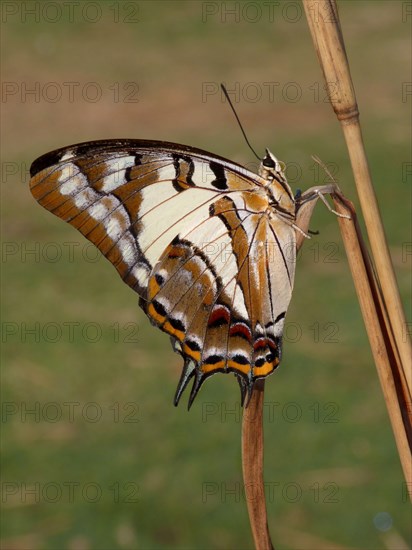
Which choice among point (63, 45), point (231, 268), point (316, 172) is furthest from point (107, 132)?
point (231, 268)

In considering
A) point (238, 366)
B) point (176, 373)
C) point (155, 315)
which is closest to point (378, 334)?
point (238, 366)

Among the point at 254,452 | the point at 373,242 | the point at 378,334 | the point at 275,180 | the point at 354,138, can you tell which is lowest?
the point at 254,452

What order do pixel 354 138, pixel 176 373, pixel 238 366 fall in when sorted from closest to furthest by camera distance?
pixel 354 138, pixel 238 366, pixel 176 373

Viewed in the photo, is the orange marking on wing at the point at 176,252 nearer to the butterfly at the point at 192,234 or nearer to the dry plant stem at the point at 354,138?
the butterfly at the point at 192,234

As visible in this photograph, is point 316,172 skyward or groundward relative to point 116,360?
skyward

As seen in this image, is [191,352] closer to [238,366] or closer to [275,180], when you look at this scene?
[238,366]

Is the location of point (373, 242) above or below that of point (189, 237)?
below

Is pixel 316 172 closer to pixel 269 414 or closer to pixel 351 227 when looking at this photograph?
pixel 269 414
